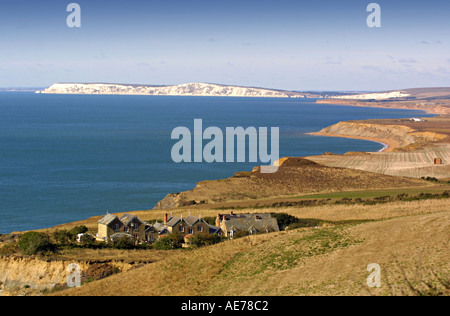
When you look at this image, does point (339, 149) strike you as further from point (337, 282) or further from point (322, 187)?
point (337, 282)

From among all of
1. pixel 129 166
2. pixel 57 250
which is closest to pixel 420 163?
pixel 129 166

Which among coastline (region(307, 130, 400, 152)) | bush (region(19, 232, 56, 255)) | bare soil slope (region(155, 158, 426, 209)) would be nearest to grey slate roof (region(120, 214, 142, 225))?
bush (region(19, 232, 56, 255))

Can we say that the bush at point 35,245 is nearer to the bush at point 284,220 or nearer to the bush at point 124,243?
the bush at point 124,243

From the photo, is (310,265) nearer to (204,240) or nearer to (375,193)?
(204,240)
